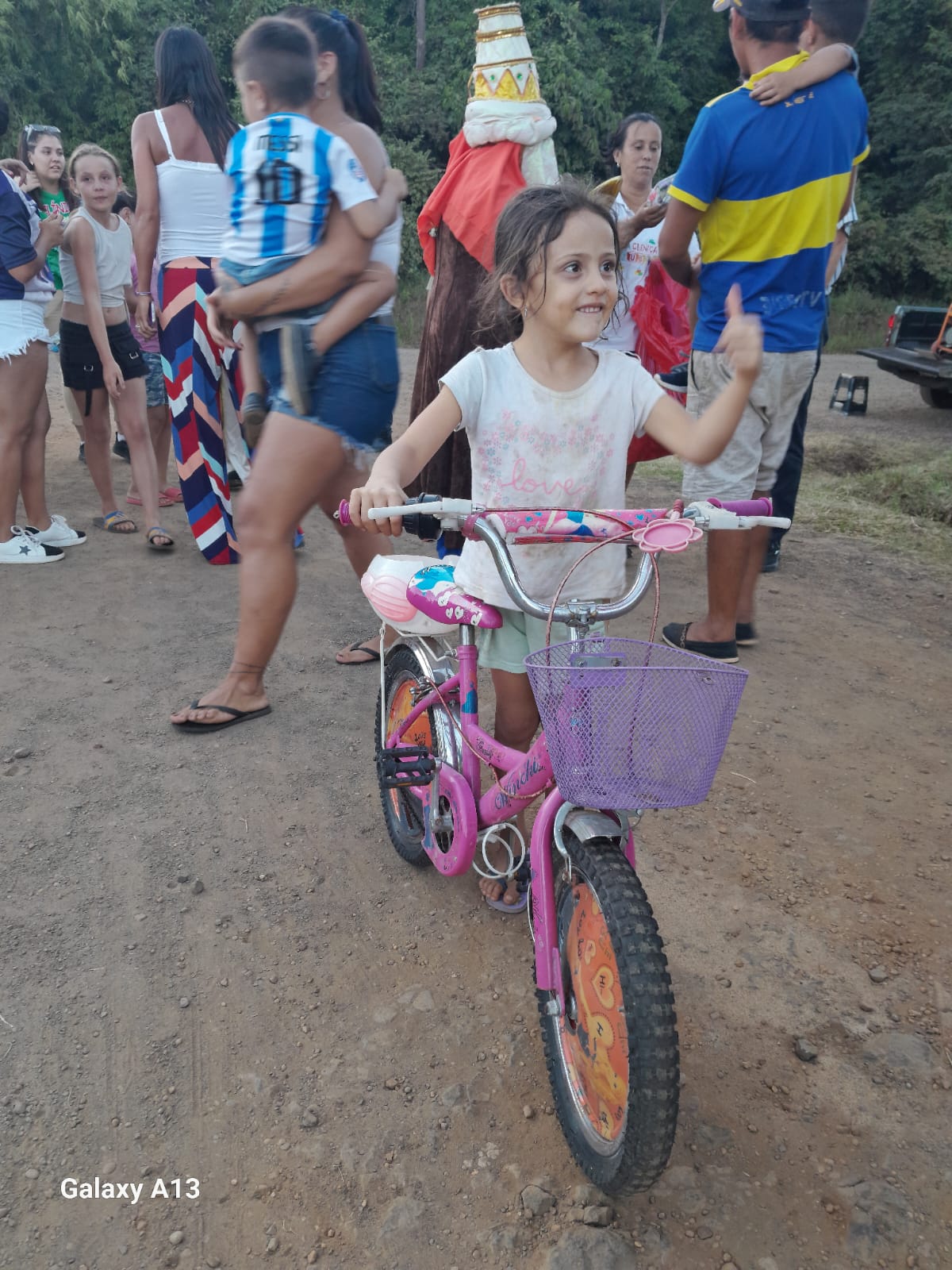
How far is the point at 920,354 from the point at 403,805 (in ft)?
31.0

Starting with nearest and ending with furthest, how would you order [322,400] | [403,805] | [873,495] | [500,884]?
1. [500,884]
2. [403,805]
3. [322,400]
4. [873,495]

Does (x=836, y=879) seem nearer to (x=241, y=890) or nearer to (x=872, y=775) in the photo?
(x=872, y=775)

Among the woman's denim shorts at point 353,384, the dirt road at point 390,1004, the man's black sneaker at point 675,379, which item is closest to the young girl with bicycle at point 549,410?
the dirt road at point 390,1004

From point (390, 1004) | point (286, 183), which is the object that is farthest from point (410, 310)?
point (390, 1004)

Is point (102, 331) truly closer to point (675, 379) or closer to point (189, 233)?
point (189, 233)

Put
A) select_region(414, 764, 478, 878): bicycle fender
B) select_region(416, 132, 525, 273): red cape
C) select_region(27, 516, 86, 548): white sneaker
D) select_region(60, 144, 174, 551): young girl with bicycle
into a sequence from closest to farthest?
select_region(414, 764, 478, 878): bicycle fender → select_region(416, 132, 525, 273): red cape → select_region(60, 144, 174, 551): young girl with bicycle → select_region(27, 516, 86, 548): white sneaker

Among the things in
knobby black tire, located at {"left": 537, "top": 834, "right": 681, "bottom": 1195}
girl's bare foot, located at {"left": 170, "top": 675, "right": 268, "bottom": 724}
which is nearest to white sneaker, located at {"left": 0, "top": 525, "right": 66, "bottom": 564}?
girl's bare foot, located at {"left": 170, "top": 675, "right": 268, "bottom": 724}

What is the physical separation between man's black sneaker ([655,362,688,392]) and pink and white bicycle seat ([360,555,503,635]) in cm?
283

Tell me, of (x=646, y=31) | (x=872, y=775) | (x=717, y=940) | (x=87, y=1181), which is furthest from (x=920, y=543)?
(x=646, y=31)

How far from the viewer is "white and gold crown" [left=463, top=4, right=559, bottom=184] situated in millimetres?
3811

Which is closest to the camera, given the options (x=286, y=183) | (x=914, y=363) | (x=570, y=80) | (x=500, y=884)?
(x=500, y=884)

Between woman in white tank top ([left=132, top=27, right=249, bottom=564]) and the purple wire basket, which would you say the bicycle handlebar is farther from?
woman in white tank top ([left=132, top=27, right=249, bottom=564])

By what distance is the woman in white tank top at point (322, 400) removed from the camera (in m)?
3.16

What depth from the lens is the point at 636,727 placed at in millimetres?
1610
